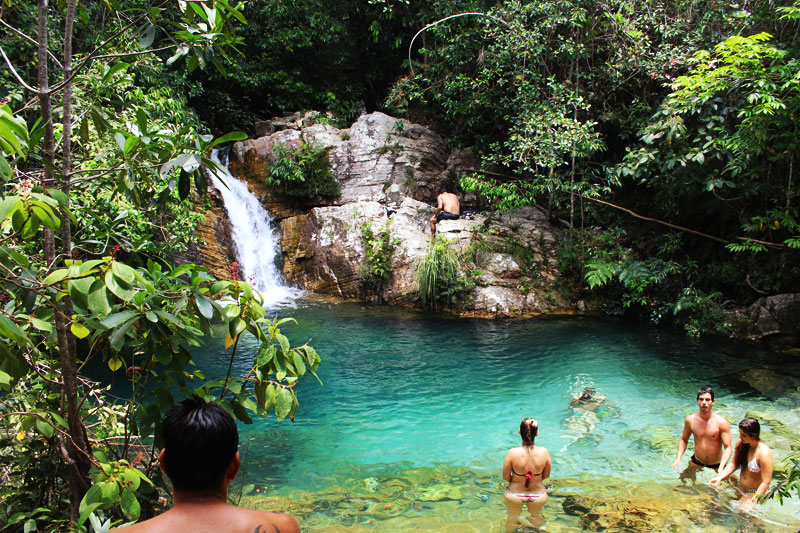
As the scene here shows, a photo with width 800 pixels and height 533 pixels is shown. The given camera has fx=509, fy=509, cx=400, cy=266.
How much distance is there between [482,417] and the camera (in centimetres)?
665

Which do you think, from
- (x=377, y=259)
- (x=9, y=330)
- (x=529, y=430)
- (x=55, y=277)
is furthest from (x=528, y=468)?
(x=377, y=259)

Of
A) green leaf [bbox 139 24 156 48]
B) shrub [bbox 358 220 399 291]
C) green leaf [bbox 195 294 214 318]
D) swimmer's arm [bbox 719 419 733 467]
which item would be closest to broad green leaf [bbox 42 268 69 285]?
green leaf [bbox 195 294 214 318]

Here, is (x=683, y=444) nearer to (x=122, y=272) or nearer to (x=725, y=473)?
(x=725, y=473)

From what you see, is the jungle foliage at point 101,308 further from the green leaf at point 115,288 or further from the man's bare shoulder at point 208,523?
the man's bare shoulder at point 208,523

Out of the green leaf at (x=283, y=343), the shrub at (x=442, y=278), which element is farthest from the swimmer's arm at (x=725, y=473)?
the shrub at (x=442, y=278)

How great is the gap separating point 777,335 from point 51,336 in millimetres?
10827

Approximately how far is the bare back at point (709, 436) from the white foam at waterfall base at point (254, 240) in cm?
961

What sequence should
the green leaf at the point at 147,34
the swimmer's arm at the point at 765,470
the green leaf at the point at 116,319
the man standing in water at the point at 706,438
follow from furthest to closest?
the man standing in water at the point at 706,438 → the swimmer's arm at the point at 765,470 → the green leaf at the point at 147,34 → the green leaf at the point at 116,319

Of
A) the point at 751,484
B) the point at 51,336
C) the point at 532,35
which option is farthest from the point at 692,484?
the point at 532,35

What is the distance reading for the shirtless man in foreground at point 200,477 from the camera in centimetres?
157

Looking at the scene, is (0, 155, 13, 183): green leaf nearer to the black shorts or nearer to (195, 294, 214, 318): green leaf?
(195, 294, 214, 318): green leaf

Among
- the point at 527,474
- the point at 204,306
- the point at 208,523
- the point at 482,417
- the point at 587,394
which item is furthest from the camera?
the point at 587,394

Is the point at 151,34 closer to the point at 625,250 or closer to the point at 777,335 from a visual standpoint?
the point at 777,335

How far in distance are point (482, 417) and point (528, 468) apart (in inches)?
82.1
